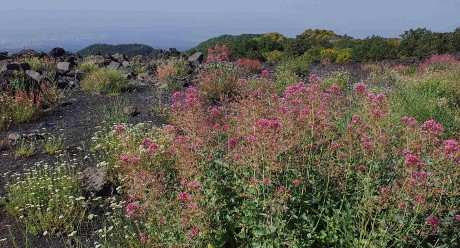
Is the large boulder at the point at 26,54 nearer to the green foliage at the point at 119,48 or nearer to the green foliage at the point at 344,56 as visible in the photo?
the green foliage at the point at 344,56

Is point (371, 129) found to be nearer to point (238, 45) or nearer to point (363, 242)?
point (363, 242)

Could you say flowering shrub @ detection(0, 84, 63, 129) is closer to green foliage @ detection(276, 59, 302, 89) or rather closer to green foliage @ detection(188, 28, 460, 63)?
green foliage @ detection(276, 59, 302, 89)

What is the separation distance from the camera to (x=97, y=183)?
648cm

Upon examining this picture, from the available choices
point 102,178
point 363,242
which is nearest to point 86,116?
point 102,178

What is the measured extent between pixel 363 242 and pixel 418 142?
3.78 feet

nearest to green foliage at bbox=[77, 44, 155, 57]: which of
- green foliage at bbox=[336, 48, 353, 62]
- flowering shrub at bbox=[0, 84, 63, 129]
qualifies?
green foliage at bbox=[336, 48, 353, 62]

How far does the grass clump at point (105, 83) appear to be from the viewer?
14.0 metres

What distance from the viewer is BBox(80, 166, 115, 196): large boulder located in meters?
6.41

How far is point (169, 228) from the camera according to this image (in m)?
4.11

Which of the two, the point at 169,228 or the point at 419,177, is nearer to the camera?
the point at 419,177

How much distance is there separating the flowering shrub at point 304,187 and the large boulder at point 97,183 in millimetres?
1924

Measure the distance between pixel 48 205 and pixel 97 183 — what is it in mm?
701

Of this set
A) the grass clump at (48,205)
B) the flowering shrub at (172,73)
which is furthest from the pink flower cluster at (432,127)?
the flowering shrub at (172,73)

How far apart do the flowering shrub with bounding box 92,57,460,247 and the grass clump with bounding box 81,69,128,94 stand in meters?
9.82
